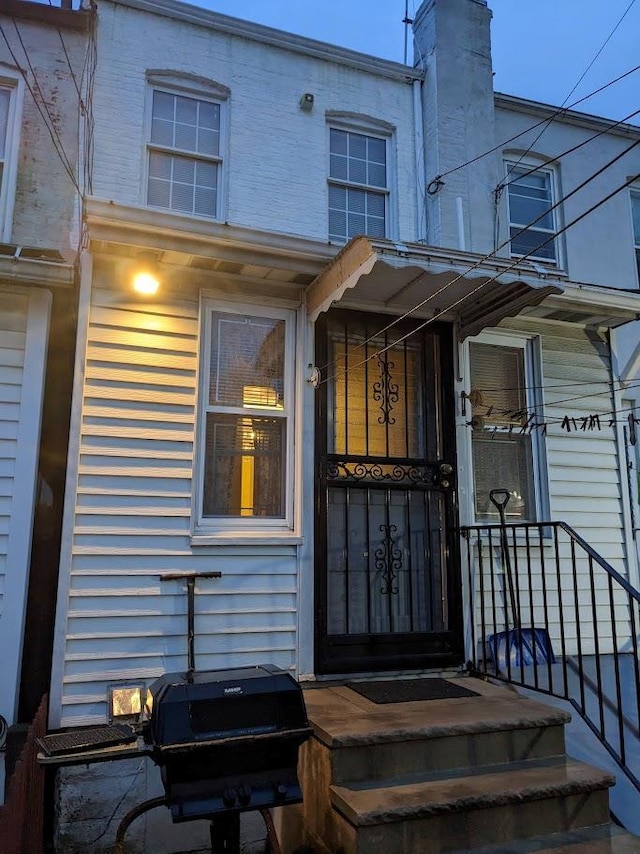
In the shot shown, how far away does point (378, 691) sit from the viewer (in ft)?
12.1

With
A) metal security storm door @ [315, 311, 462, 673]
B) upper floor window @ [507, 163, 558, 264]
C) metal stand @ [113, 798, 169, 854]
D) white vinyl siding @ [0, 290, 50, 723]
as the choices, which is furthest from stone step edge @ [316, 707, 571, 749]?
upper floor window @ [507, 163, 558, 264]

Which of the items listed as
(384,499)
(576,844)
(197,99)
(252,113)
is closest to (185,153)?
(197,99)

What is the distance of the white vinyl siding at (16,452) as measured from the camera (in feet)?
11.9

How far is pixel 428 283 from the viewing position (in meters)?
3.99

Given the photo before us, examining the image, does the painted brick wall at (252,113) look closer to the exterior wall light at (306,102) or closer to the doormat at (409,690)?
the exterior wall light at (306,102)

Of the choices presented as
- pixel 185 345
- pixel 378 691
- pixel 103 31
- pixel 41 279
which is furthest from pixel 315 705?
pixel 103 31

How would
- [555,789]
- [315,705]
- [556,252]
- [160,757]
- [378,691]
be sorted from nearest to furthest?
[160,757] < [555,789] < [315,705] < [378,691] < [556,252]

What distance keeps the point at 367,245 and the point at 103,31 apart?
10.7 feet

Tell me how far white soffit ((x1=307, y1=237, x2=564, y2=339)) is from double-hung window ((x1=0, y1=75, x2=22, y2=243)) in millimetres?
2279

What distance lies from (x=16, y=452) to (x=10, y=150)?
2415 millimetres

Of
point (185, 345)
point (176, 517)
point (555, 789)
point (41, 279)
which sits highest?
point (41, 279)

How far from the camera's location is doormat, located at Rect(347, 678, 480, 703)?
354cm

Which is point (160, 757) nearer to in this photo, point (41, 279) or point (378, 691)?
point (378, 691)

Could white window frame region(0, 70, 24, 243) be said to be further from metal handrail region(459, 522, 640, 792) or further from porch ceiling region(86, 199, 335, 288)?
metal handrail region(459, 522, 640, 792)
